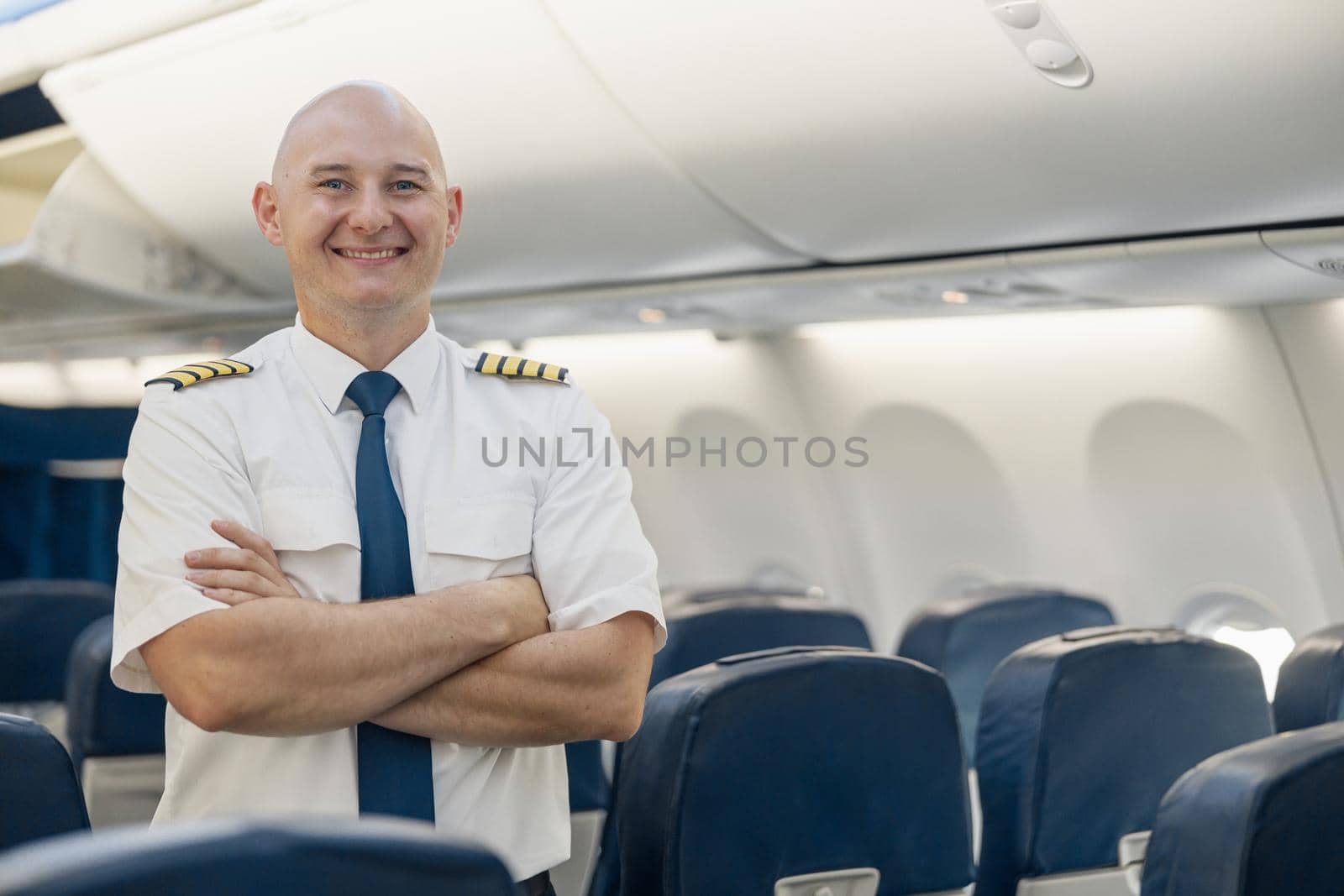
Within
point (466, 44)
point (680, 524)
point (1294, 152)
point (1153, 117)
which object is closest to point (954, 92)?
point (1153, 117)

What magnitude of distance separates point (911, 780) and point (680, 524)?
598 centimetres

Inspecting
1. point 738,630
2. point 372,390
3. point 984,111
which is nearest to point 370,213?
point 372,390

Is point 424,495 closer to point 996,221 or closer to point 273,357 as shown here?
point 273,357

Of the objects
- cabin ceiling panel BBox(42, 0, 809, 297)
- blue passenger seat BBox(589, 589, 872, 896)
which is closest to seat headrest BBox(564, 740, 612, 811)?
blue passenger seat BBox(589, 589, 872, 896)

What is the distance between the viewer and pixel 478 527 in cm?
200

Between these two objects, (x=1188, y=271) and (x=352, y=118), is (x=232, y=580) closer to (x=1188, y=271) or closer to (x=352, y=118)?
(x=352, y=118)

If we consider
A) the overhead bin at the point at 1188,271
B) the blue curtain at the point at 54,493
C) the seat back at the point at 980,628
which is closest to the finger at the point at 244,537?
the seat back at the point at 980,628

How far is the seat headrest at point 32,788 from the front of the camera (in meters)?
1.86

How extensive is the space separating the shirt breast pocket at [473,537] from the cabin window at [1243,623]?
4.00 metres

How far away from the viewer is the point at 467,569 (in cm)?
201

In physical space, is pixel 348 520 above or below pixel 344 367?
below

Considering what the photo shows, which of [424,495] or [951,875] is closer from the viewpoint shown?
[424,495]

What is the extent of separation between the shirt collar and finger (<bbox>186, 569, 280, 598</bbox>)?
294 mm

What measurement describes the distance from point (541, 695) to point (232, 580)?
1.41ft
